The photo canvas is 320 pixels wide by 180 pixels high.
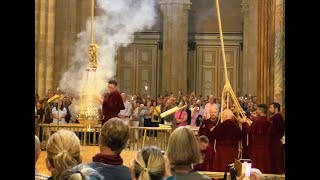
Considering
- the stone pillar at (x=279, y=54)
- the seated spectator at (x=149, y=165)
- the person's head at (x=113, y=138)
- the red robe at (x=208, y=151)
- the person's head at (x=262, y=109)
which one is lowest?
the red robe at (x=208, y=151)

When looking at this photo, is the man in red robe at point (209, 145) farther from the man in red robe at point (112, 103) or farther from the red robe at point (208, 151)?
the man in red robe at point (112, 103)

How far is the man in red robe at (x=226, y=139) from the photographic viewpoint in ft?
34.4

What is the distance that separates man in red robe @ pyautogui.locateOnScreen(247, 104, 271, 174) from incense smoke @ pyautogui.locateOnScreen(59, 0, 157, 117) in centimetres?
996

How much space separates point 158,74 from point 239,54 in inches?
150

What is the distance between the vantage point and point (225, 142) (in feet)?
35.1

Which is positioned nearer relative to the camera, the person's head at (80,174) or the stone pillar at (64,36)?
the person's head at (80,174)

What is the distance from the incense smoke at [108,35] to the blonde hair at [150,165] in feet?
54.1

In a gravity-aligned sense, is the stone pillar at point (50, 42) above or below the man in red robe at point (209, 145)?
above

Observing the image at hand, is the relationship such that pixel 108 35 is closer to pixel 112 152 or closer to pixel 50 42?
pixel 50 42

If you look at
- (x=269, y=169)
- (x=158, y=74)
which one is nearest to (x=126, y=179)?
(x=269, y=169)

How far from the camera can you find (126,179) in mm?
4199

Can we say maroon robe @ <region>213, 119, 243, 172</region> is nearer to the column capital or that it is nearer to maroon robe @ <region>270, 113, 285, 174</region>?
maroon robe @ <region>270, 113, 285, 174</region>

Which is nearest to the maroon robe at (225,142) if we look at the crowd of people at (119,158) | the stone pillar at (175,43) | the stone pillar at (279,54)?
the stone pillar at (279,54)
